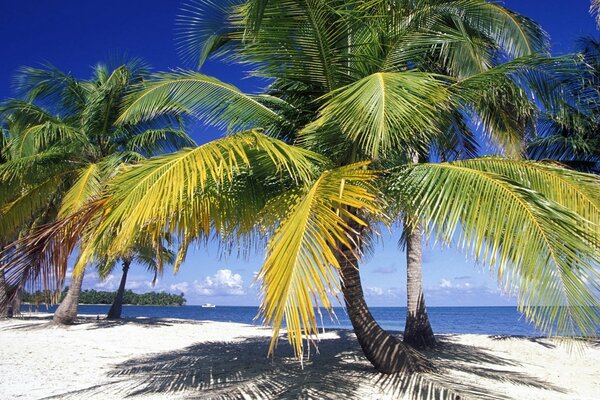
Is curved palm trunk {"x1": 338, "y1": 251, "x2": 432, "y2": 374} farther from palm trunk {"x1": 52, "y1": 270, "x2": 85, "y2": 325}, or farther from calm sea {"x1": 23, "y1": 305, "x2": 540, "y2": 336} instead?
palm trunk {"x1": 52, "y1": 270, "x2": 85, "y2": 325}

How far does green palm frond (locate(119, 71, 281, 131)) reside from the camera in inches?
234

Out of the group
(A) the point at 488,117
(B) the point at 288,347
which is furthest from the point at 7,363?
(A) the point at 488,117

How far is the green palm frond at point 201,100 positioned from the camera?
234 inches

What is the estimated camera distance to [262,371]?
6.92 m

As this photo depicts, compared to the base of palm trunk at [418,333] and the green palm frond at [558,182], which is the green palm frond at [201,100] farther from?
the base of palm trunk at [418,333]

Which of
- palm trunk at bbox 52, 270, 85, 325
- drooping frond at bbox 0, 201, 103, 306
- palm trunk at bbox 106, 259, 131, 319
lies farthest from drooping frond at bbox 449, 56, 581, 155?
palm trunk at bbox 106, 259, 131, 319

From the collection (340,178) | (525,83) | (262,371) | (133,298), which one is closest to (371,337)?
(262,371)

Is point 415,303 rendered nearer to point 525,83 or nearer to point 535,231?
point 525,83

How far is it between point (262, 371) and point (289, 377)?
0.73 m

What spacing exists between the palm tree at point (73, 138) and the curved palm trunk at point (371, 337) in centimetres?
651

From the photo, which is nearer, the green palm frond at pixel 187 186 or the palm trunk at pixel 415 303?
the green palm frond at pixel 187 186

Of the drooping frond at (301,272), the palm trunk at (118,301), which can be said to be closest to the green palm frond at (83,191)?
the drooping frond at (301,272)

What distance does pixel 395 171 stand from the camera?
5719 mm

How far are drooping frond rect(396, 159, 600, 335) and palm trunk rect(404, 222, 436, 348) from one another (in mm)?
4935
